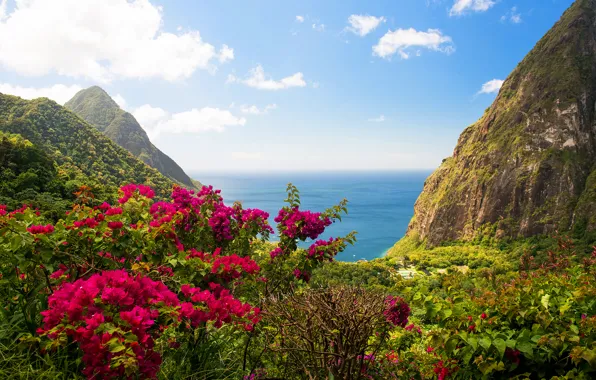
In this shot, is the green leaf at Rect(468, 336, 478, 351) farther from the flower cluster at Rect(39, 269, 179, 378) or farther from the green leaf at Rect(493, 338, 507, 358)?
the flower cluster at Rect(39, 269, 179, 378)

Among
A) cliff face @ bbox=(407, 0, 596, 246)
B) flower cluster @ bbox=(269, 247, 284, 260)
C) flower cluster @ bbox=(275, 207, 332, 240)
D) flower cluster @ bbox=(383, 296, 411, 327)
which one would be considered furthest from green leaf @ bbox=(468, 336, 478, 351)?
cliff face @ bbox=(407, 0, 596, 246)

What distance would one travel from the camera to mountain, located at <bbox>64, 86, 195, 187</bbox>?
11488 cm

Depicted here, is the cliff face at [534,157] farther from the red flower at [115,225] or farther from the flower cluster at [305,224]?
the red flower at [115,225]

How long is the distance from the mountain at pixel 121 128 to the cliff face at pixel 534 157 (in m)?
88.0

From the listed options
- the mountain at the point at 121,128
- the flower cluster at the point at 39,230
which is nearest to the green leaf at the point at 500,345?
the flower cluster at the point at 39,230

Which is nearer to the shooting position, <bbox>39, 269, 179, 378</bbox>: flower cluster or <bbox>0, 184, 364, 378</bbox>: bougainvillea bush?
<bbox>39, 269, 179, 378</bbox>: flower cluster

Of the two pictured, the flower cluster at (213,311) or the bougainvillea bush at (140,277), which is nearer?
the bougainvillea bush at (140,277)

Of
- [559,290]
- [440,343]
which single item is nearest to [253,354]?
[440,343]

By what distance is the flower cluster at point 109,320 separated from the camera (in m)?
1.49

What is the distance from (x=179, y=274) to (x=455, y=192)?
7506cm

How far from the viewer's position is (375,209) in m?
141

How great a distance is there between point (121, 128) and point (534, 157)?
12764 cm

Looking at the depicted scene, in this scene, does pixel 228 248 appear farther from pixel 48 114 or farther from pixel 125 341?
pixel 48 114

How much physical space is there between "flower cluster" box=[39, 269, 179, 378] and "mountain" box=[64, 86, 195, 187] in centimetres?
11551
